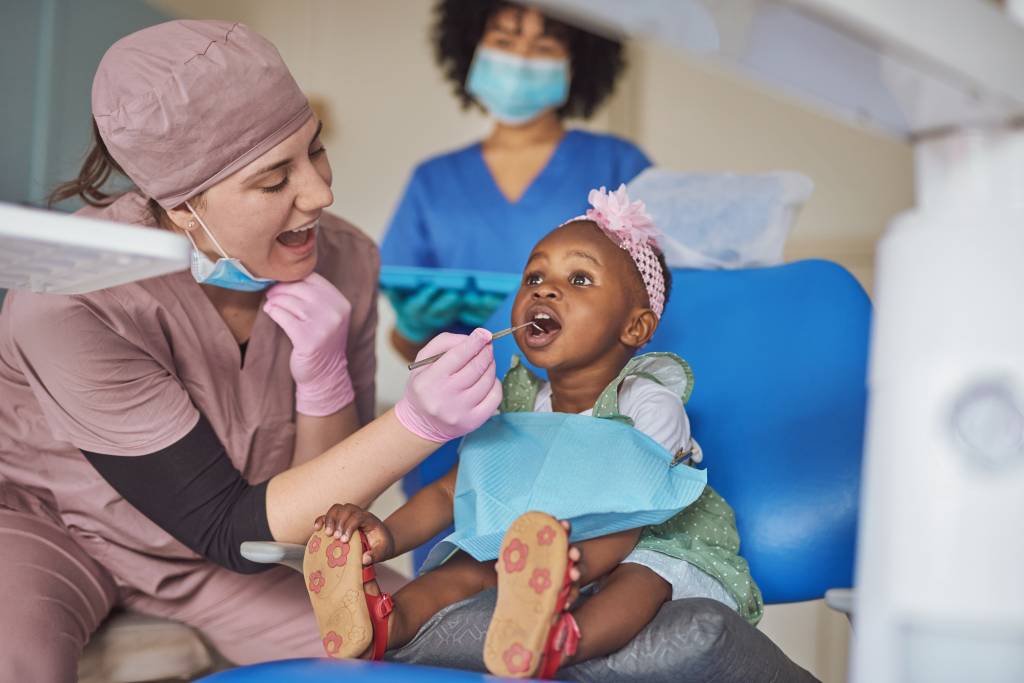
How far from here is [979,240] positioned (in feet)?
2.02

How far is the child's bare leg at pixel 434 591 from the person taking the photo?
1.16 metres

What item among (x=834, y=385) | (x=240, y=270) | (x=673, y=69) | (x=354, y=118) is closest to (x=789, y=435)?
(x=834, y=385)

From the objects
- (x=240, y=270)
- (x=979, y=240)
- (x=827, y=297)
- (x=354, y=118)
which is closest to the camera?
(x=979, y=240)

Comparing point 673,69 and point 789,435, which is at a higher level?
point 673,69

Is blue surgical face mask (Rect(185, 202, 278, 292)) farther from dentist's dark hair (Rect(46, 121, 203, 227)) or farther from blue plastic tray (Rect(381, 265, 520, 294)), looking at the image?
blue plastic tray (Rect(381, 265, 520, 294))

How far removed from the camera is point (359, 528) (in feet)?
3.80

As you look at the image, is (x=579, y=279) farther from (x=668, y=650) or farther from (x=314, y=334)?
(x=668, y=650)

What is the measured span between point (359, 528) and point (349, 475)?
125 millimetres

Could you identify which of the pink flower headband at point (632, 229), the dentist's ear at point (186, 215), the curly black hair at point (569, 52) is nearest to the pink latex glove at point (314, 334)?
the dentist's ear at point (186, 215)

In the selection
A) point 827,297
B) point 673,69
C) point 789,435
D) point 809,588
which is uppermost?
point 673,69

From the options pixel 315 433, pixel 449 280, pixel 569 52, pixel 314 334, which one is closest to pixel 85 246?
pixel 314 334

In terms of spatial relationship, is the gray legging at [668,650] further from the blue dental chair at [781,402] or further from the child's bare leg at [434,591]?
the blue dental chair at [781,402]

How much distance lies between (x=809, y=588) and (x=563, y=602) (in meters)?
0.51

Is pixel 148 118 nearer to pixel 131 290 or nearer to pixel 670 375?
Answer: pixel 131 290
